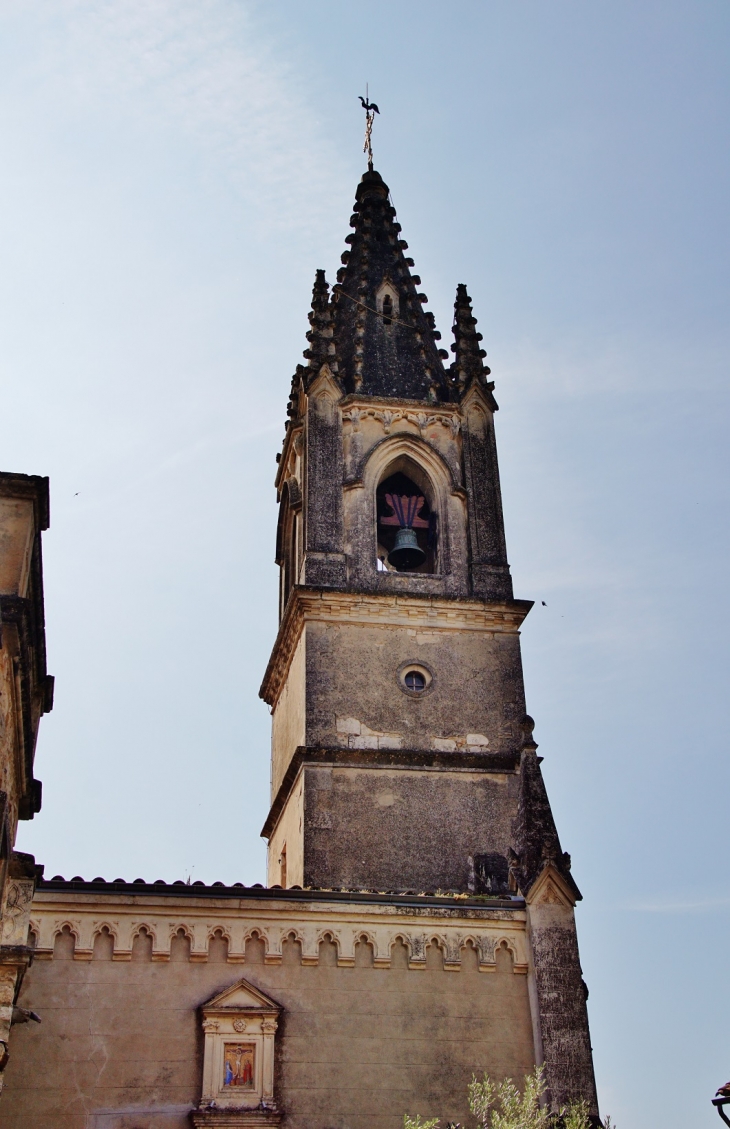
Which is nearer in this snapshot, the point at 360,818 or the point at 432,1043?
the point at 432,1043

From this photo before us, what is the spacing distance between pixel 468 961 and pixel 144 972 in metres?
3.97

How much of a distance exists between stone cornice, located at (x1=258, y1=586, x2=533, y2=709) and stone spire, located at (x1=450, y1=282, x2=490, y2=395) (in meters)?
4.70

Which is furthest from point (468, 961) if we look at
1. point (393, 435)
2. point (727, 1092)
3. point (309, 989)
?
point (393, 435)

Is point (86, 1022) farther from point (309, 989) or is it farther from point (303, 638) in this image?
point (303, 638)

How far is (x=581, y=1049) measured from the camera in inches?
589

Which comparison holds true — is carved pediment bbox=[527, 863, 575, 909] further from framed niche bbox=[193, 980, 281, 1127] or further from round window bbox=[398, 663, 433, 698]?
round window bbox=[398, 663, 433, 698]

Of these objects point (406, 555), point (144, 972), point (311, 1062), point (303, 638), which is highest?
point (406, 555)

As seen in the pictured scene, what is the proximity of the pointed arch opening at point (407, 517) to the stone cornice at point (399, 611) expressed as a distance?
4.50 feet

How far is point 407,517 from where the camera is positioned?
22375mm

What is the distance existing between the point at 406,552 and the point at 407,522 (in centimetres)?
67

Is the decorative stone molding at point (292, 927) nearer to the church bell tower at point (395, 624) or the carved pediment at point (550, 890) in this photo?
the carved pediment at point (550, 890)

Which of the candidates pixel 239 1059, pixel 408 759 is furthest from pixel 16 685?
pixel 408 759

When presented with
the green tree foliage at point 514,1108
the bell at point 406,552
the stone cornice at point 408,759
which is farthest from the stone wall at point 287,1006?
the bell at point 406,552

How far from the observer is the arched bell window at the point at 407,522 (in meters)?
22.0
